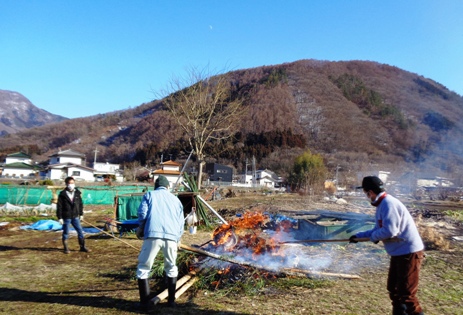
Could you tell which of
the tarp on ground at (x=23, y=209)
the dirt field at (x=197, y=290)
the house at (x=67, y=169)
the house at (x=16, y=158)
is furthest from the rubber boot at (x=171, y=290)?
the house at (x=16, y=158)

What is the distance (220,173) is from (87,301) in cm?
6829

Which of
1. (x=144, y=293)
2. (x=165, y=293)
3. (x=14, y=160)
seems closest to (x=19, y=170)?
(x=14, y=160)

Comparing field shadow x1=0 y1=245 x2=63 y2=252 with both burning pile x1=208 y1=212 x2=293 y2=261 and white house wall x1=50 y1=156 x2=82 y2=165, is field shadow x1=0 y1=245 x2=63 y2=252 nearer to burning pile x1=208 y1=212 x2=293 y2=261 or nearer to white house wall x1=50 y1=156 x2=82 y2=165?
burning pile x1=208 y1=212 x2=293 y2=261

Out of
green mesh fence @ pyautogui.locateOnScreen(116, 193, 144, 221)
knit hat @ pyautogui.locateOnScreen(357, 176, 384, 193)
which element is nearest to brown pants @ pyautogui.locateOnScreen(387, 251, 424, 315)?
knit hat @ pyautogui.locateOnScreen(357, 176, 384, 193)

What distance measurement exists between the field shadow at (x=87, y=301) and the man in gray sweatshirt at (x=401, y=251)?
6.50 feet

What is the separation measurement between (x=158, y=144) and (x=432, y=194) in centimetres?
7895

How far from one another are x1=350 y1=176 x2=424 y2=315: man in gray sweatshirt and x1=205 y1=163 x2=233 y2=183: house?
6784 cm

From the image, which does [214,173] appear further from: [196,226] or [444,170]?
[196,226]

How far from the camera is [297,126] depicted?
114500 mm

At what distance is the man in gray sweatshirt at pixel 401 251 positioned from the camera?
362 centimetres

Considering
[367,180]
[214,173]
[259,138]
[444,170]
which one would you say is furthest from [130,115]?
[367,180]

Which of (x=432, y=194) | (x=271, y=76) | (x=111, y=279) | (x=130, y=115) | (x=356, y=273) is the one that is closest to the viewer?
(x=111, y=279)

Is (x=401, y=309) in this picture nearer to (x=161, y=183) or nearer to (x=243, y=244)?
(x=243, y=244)

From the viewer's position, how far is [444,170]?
69.1ft
